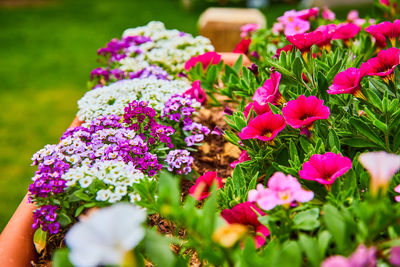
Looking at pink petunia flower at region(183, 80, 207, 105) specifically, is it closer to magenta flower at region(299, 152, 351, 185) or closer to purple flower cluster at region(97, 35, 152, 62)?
purple flower cluster at region(97, 35, 152, 62)

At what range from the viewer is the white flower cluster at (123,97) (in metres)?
1.62

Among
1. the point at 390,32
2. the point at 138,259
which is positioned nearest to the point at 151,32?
the point at 390,32

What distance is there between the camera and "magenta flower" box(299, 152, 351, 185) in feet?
3.32

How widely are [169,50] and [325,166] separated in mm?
1423

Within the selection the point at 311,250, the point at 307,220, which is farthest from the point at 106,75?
the point at 311,250

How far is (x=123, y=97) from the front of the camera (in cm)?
168

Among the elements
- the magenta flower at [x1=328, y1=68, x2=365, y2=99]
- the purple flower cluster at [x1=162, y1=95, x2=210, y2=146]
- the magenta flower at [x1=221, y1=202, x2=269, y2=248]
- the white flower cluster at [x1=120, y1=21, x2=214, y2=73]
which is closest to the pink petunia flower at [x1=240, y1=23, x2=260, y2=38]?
the white flower cluster at [x1=120, y1=21, x2=214, y2=73]

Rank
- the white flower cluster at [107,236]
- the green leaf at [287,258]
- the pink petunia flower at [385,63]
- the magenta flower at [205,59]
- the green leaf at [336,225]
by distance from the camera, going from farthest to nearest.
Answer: the magenta flower at [205,59] → the pink petunia flower at [385,63] → the green leaf at [336,225] → the green leaf at [287,258] → the white flower cluster at [107,236]

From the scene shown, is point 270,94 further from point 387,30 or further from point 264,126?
point 387,30

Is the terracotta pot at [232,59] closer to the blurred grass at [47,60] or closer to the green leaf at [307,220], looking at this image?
the green leaf at [307,220]

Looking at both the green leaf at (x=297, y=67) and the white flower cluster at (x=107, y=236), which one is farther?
the green leaf at (x=297, y=67)

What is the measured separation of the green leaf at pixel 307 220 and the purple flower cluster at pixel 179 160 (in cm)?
59

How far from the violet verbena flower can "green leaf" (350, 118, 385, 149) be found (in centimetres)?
12

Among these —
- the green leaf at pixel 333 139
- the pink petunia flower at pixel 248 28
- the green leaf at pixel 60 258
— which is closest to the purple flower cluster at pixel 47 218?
the green leaf at pixel 60 258
